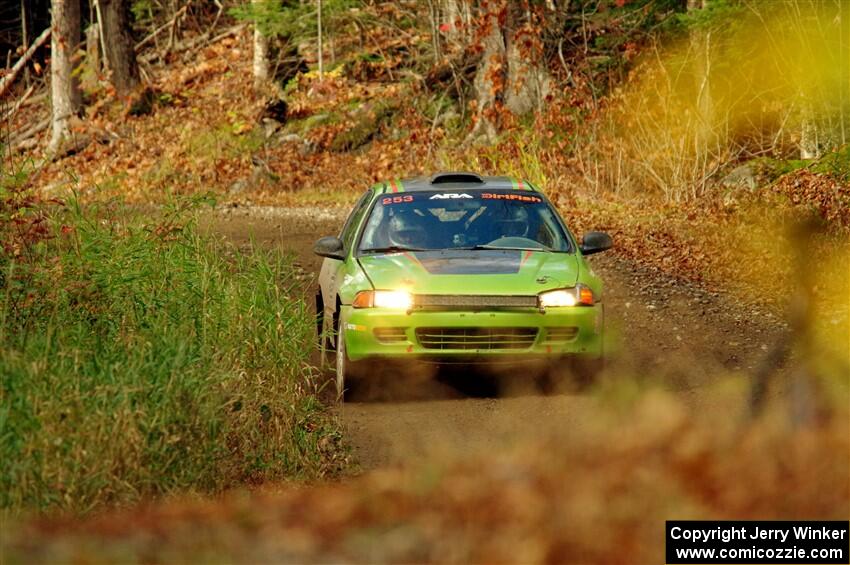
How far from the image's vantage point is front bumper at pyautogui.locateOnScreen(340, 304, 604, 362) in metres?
9.93

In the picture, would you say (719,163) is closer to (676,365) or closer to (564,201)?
(564,201)

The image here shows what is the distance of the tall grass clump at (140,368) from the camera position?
273 inches

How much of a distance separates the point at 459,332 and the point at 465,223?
1.69 m

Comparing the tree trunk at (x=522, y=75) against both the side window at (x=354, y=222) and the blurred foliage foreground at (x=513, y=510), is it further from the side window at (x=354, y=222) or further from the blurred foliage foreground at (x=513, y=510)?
the blurred foliage foreground at (x=513, y=510)

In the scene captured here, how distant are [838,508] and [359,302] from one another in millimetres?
4780

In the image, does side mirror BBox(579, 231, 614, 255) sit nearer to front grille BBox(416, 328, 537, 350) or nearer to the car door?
front grille BBox(416, 328, 537, 350)

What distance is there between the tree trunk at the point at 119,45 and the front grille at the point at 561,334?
29351 millimetres

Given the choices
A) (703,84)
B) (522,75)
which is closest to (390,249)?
(703,84)

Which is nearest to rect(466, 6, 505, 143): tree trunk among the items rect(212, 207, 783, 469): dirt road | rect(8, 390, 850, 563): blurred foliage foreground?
rect(212, 207, 783, 469): dirt road

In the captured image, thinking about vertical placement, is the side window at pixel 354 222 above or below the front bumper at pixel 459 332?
above

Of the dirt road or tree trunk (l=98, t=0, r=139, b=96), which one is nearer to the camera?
the dirt road

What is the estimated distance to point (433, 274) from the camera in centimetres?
1015

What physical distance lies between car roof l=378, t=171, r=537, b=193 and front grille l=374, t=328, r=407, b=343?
2.05 meters

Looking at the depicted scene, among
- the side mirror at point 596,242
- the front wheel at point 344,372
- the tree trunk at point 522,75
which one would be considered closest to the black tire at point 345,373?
the front wheel at point 344,372
